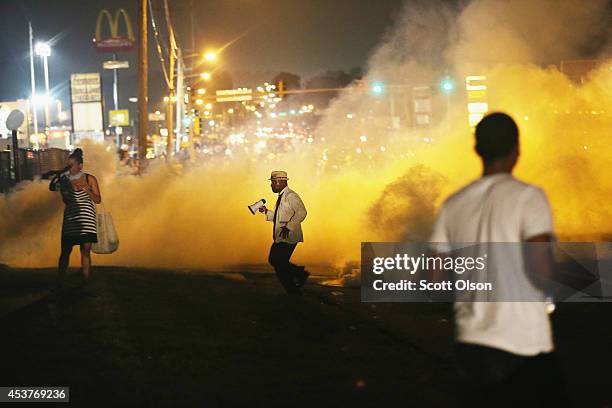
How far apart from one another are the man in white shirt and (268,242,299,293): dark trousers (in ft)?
20.1

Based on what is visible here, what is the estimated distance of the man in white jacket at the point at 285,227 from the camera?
962 centimetres

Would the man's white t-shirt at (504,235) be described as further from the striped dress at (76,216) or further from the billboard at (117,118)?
the billboard at (117,118)

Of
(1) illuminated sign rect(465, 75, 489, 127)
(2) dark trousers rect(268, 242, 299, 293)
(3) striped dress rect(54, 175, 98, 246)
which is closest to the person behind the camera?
(3) striped dress rect(54, 175, 98, 246)

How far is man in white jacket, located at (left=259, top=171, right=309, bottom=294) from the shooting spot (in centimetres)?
962

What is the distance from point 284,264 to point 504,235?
6438mm

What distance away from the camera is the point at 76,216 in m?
9.62

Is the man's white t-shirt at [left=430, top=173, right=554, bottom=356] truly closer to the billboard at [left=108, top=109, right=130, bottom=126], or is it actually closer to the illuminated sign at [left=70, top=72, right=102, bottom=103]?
the illuminated sign at [left=70, top=72, right=102, bottom=103]

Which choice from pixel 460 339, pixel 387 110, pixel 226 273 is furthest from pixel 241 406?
pixel 387 110

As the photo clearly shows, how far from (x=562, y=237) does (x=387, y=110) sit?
29.1m

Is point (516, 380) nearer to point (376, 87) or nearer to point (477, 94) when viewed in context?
point (477, 94)

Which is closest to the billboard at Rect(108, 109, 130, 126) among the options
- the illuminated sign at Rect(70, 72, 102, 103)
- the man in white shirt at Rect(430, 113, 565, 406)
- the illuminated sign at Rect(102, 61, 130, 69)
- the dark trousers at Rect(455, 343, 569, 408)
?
the illuminated sign at Rect(102, 61, 130, 69)

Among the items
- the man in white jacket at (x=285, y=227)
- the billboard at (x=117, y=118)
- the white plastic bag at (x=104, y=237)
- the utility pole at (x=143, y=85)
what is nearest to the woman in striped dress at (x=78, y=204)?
the white plastic bag at (x=104, y=237)

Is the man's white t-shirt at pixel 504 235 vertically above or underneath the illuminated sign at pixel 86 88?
underneath

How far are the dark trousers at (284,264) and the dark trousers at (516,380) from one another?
20.6 ft
